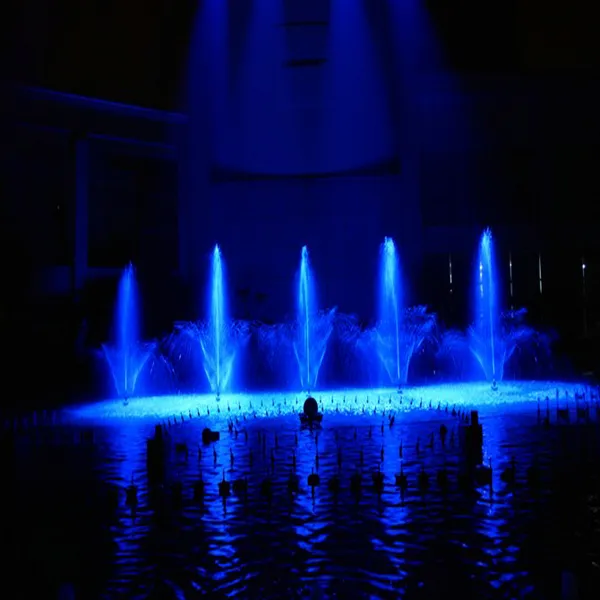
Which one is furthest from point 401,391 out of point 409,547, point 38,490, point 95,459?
point 409,547

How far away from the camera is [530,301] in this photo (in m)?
33.4

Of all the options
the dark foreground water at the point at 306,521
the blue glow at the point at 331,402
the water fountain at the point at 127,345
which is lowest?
the dark foreground water at the point at 306,521

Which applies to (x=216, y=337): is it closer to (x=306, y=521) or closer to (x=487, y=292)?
(x=487, y=292)

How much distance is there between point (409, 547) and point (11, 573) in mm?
3936

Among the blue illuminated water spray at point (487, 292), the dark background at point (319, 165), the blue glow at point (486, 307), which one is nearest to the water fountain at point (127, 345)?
the dark background at point (319, 165)

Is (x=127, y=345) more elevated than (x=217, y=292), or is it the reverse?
(x=217, y=292)

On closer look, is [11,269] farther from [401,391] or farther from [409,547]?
[409,547]

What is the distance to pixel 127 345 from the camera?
2880 centimetres

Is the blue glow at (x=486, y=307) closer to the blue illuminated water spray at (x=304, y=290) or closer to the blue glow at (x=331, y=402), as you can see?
the blue glow at (x=331, y=402)

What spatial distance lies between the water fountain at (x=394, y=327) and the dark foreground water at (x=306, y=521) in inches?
524

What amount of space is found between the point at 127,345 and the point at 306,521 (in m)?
20.5

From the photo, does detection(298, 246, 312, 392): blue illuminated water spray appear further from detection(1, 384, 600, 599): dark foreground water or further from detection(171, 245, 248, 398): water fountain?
detection(1, 384, 600, 599): dark foreground water

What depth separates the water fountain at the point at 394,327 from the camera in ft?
92.5

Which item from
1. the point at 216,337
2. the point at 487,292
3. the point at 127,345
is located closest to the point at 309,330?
the point at 216,337
